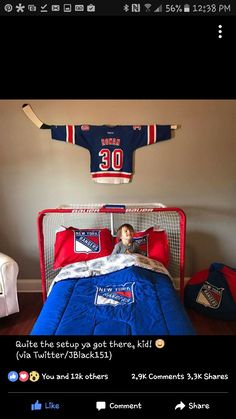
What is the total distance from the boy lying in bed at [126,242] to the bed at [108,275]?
8 cm

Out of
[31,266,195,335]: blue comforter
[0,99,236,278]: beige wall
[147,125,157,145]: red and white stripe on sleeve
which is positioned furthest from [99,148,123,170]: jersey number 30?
[31,266,195,335]: blue comforter

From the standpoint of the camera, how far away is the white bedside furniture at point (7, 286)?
1.86 meters

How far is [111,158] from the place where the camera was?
7.46 ft

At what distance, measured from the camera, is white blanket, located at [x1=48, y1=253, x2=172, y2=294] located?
1.86 m

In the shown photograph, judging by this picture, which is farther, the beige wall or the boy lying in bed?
the beige wall

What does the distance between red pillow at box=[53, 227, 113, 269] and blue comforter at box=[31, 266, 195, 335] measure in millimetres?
312

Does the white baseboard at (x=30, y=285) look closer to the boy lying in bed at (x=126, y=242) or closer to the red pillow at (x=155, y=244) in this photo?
the red pillow at (x=155, y=244)

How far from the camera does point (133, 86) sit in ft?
1.60

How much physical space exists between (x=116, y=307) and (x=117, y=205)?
82 cm

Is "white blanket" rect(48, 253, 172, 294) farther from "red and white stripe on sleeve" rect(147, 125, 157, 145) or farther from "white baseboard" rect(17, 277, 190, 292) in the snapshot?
"red and white stripe on sleeve" rect(147, 125, 157, 145)
